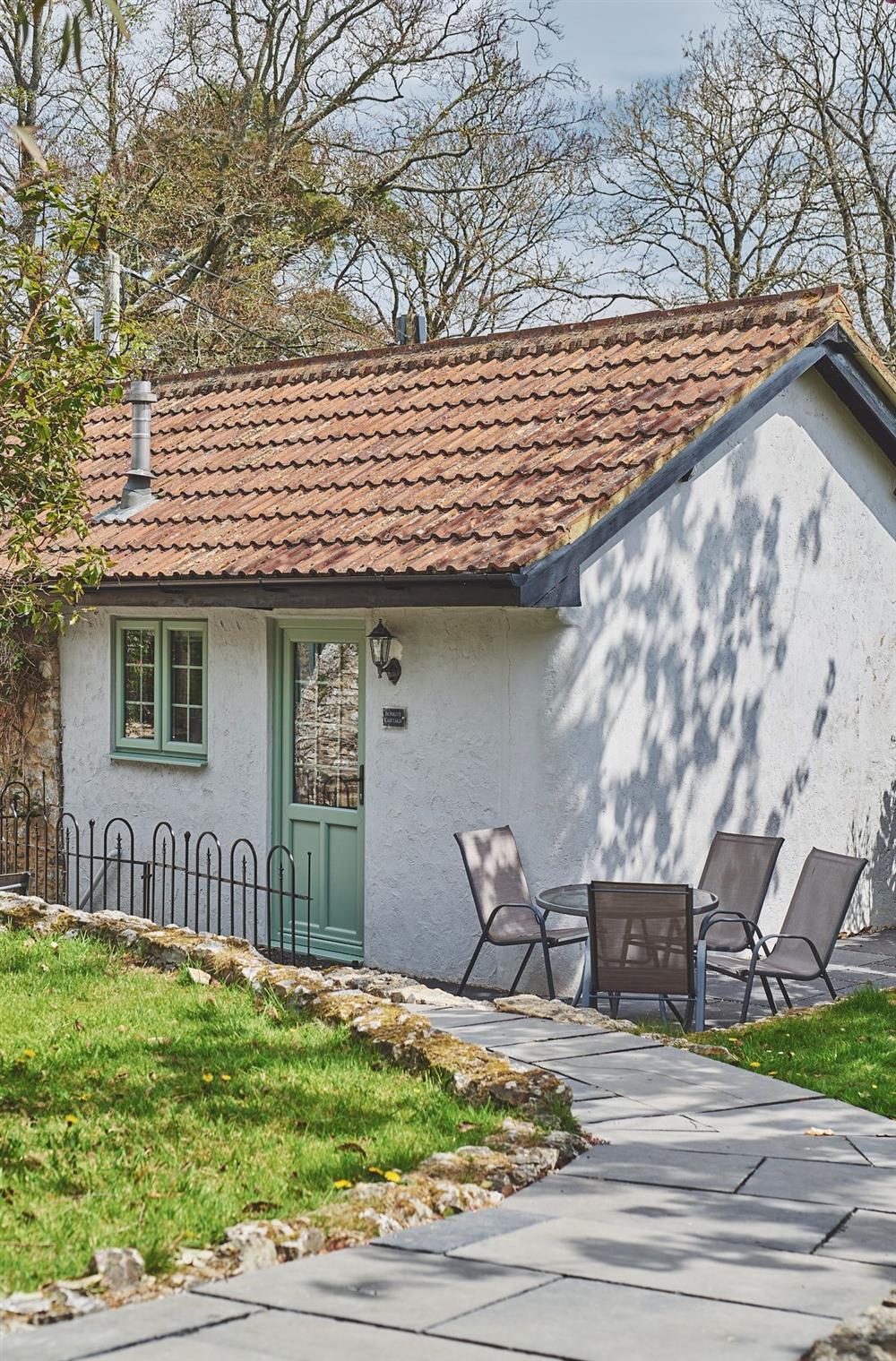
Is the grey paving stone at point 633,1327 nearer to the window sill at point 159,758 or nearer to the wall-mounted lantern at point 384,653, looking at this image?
the wall-mounted lantern at point 384,653

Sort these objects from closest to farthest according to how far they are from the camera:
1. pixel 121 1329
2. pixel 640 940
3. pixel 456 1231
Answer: pixel 121 1329 → pixel 456 1231 → pixel 640 940

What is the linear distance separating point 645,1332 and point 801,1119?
260 centimetres

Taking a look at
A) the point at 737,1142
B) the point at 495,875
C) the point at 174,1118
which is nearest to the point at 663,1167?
the point at 737,1142

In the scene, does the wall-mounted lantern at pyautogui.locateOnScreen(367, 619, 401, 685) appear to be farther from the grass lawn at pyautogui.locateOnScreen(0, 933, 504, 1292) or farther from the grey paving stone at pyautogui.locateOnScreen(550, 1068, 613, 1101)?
the grey paving stone at pyautogui.locateOnScreen(550, 1068, 613, 1101)

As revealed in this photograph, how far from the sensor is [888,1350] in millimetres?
3457

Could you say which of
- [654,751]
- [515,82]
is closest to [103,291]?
[515,82]

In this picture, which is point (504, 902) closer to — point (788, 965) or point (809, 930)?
point (788, 965)

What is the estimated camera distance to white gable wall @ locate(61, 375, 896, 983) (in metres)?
10.3

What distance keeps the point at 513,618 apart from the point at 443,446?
2453mm

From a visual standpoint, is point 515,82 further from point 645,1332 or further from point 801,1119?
point 645,1332

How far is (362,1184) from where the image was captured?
497 cm

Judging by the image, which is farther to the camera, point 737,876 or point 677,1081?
point 737,876

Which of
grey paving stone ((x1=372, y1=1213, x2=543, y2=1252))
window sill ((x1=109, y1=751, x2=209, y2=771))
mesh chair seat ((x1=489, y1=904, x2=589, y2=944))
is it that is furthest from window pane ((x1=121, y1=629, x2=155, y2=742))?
grey paving stone ((x1=372, y1=1213, x2=543, y2=1252))

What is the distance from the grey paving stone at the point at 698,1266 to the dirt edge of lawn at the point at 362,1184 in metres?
0.38
